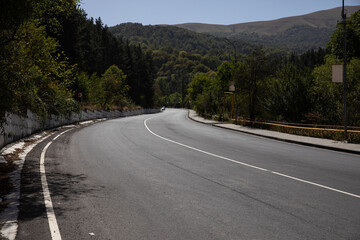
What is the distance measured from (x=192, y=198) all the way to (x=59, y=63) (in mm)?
19601

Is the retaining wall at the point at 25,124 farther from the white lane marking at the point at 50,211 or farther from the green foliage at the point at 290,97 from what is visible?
the green foliage at the point at 290,97

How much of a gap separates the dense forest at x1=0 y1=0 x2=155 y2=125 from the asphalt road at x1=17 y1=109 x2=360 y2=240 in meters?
2.89

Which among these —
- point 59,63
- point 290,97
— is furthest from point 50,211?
point 290,97

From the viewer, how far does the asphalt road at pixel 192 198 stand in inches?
182

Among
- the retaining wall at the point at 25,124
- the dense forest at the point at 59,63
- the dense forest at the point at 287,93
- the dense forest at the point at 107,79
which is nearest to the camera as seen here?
→ the dense forest at the point at 59,63

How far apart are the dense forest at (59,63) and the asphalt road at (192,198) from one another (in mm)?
2893

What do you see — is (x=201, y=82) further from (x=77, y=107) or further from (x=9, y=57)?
(x=9, y=57)

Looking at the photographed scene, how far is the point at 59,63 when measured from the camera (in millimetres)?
22953

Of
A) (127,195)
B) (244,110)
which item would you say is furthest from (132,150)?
(244,110)

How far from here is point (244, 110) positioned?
31109mm

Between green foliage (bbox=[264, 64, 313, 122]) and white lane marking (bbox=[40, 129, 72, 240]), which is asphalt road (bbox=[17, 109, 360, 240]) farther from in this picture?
green foliage (bbox=[264, 64, 313, 122])

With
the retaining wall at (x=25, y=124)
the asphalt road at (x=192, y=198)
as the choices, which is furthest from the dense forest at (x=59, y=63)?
the asphalt road at (x=192, y=198)

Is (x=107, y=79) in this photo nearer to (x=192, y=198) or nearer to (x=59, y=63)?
(x=59, y=63)

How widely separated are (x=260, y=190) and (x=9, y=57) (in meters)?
7.67
